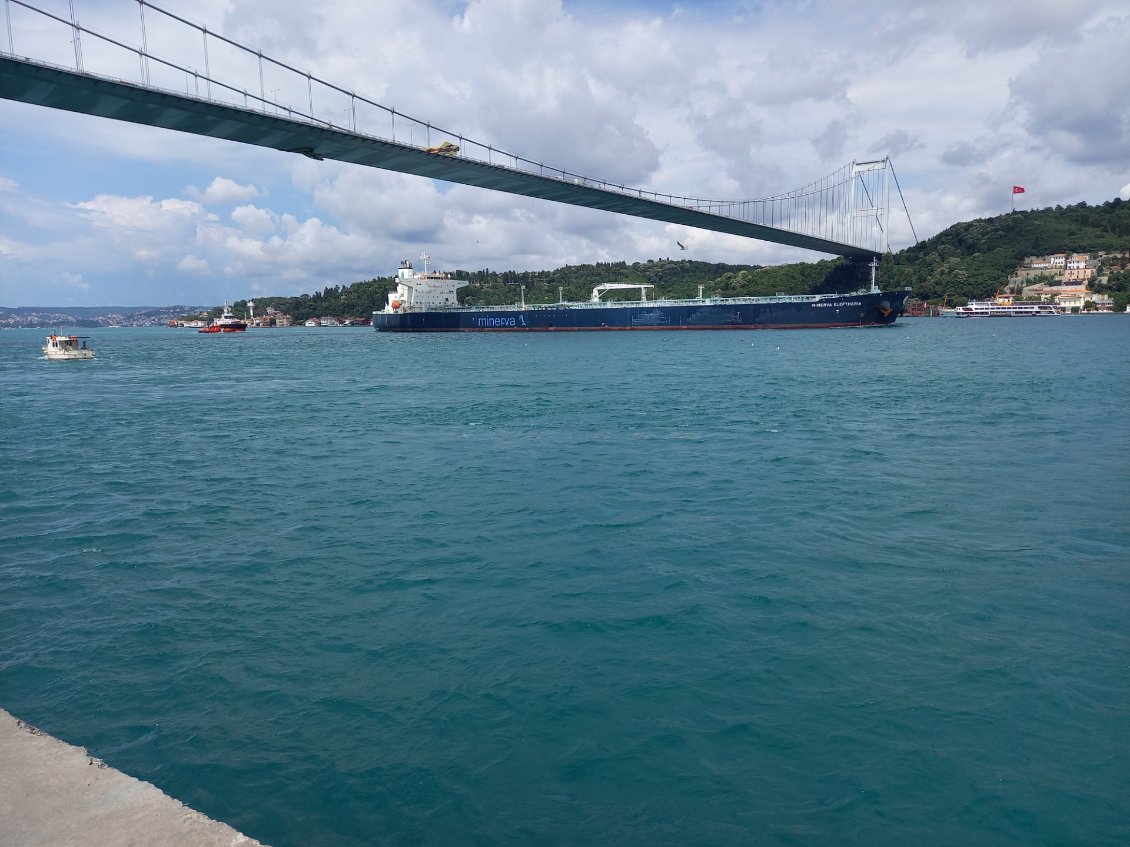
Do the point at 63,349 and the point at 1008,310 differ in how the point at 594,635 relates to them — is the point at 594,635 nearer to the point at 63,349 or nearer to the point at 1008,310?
the point at 63,349

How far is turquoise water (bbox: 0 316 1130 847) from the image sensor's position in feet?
11.9

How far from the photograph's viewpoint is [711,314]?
60.4m

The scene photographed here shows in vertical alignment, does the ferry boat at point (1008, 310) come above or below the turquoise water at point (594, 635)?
above

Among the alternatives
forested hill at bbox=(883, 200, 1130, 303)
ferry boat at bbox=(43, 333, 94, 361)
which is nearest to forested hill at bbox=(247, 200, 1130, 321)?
forested hill at bbox=(883, 200, 1130, 303)

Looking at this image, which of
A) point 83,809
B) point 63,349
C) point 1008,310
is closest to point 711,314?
point 63,349

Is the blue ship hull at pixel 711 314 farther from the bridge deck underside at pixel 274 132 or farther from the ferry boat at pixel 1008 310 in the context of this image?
the ferry boat at pixel 1008 310

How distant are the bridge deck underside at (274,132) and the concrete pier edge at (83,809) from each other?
32.7 metres

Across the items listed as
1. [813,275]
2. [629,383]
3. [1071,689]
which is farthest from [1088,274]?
[1071,689]

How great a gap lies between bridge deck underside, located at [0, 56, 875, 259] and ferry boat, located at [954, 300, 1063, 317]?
52.6 meters

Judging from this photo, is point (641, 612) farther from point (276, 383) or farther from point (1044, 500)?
point (276, 383)

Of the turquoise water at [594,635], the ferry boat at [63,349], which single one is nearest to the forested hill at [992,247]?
the ferry boat at [63,349]

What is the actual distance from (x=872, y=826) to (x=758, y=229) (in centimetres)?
7165

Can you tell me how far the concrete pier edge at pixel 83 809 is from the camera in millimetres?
2014

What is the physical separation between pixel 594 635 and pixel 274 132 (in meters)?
39.9
